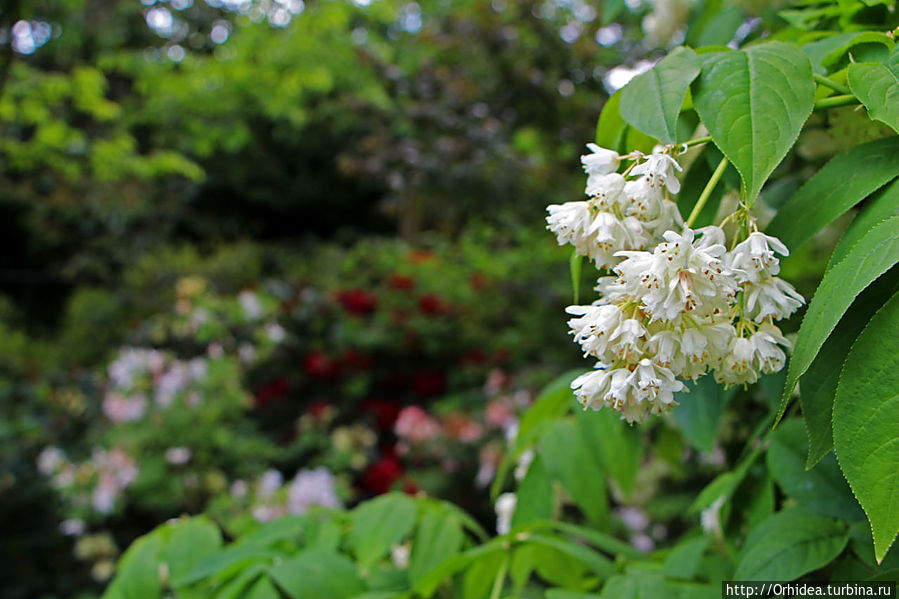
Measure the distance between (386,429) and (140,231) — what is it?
3.86 metres

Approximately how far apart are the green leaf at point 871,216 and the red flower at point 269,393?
14.2ft

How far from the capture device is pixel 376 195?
1059 cm

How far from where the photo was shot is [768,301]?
0.61 m

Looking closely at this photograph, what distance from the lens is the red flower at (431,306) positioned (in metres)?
5.02

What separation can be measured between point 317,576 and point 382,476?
3033 millimetres

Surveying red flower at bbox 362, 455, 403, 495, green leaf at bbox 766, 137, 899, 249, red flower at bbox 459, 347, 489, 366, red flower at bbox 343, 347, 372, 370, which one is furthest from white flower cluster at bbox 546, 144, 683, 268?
red flower at bbox 343, 347, 372, 370

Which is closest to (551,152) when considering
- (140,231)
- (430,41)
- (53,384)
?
(430,41)

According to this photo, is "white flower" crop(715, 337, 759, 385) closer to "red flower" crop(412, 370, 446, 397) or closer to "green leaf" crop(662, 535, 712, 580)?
"green leaf" crop(662, 535, 712, 580)

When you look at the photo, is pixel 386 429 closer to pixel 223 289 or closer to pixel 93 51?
pixel 223 289

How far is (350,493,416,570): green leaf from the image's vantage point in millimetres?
992

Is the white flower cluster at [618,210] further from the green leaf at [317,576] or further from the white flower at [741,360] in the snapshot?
the green leaf at [317,576]

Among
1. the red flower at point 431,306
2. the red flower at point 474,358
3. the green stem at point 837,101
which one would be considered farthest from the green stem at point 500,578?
the red flower at point 431,306

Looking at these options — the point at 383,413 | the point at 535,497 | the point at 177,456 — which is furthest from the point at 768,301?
the point at 383,413

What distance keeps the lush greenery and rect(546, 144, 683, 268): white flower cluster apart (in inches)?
1.2
